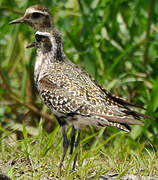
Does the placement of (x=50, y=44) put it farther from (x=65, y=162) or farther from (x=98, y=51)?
(x=98, y=51)

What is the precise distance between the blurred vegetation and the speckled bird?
1419 mm

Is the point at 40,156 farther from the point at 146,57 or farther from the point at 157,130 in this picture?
the point at 146,57

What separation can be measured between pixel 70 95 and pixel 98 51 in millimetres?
2455

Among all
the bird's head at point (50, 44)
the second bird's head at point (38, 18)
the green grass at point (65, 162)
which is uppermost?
the second bird's head at point (38, 18)

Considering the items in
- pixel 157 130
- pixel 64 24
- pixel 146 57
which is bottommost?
pixel 157 130

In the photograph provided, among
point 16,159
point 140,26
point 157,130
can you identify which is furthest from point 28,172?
point 140,26

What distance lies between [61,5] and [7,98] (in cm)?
171

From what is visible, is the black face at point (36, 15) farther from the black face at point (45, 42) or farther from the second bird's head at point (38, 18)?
the black face at point (45, 42)

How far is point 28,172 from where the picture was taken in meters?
4.46

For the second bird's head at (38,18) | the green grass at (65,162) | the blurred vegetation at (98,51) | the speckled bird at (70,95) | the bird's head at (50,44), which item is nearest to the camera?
the green grass at (65,162)

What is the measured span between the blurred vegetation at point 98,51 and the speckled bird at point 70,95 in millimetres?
1419

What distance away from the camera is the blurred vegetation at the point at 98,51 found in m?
6.98

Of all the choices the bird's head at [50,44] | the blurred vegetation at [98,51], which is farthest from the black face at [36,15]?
the blurred vegetation at [98,51]

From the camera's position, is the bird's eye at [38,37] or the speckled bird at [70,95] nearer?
the speckled bird at [70,95]
